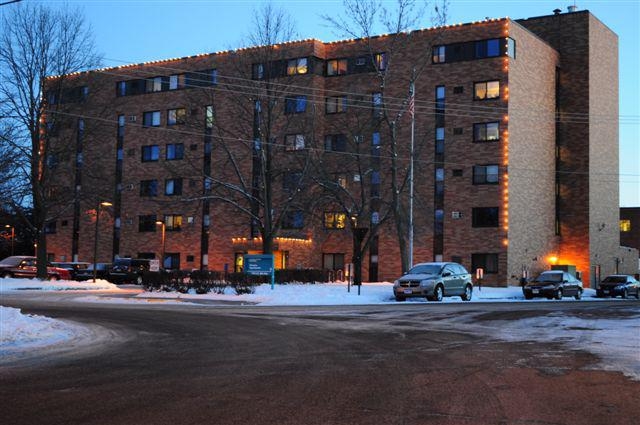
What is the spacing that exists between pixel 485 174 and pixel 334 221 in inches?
460

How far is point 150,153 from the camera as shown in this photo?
2367 inches

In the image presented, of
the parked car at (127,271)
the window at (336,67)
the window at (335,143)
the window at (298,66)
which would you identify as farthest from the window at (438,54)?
the parked car at (127,271)

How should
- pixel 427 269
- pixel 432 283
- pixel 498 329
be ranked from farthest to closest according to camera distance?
pixel 427 269, pixel 432 283, pixel 498 329

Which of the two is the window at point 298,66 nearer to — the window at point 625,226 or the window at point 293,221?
the window at point 293,221

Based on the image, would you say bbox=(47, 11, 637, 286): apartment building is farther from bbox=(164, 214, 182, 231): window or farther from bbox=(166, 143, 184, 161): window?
bbox=(164, 214, 182, 231): window

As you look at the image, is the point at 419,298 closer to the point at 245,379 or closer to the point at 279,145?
the point at 279,145

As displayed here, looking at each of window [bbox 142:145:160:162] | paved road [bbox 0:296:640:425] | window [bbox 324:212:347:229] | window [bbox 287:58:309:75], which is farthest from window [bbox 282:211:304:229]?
paved road [bbox 0:296:640:425]

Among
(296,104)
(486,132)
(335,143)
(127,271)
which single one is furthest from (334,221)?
(127,271)

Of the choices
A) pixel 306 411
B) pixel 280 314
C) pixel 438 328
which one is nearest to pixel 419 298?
pixel 280 314

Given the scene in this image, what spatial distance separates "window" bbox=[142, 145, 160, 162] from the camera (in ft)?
196

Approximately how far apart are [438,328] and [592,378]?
24.2 feet

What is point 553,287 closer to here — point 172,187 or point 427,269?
point 427,269

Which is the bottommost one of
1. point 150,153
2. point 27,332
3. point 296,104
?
point 27,332

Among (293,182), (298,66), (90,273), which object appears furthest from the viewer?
(298,66)
